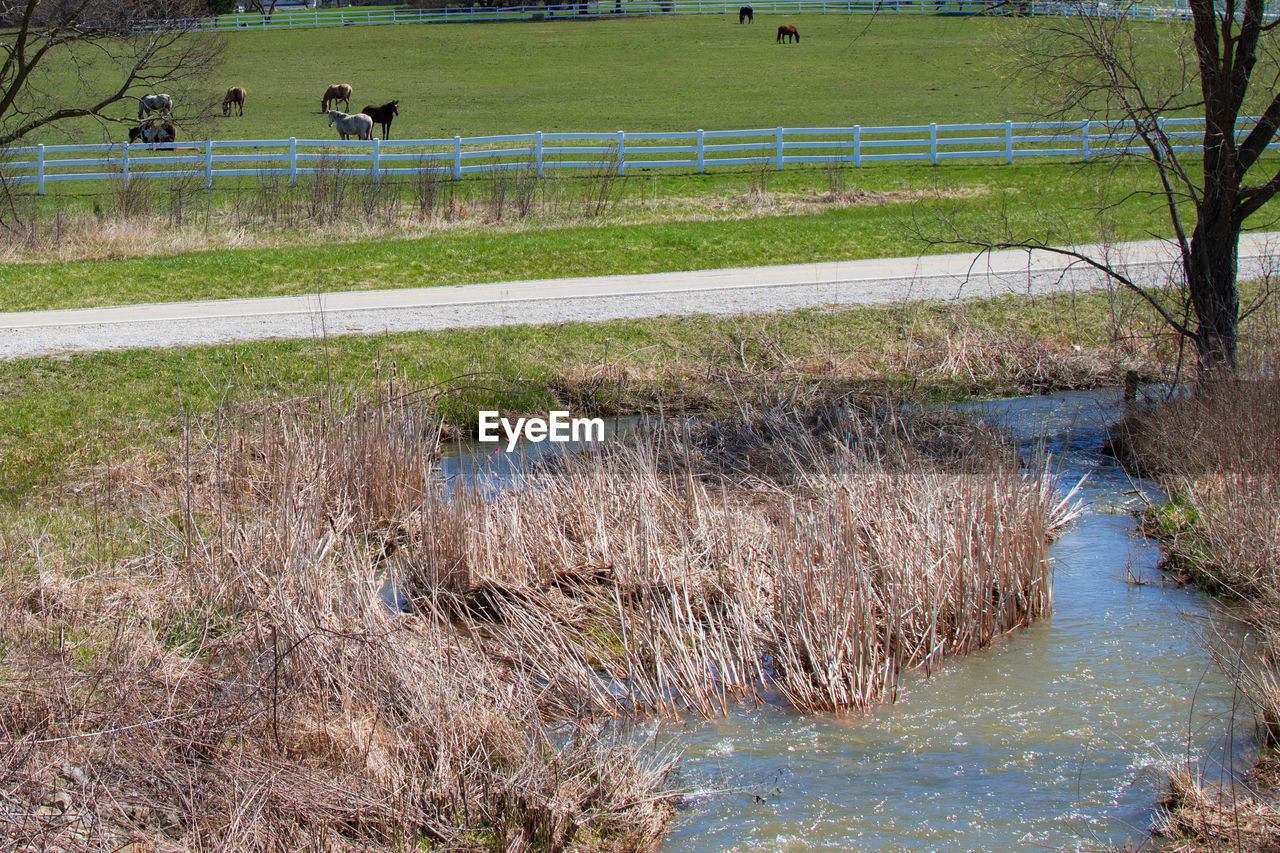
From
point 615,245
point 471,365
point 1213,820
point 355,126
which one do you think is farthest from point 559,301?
point 355,126

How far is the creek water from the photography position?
15.8ft

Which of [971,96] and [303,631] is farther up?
[971,96]

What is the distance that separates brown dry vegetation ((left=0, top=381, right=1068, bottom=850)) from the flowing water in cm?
24

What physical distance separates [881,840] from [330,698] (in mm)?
2246

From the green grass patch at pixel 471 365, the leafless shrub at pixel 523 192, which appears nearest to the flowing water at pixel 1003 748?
the green grass patch at pixel 471 365

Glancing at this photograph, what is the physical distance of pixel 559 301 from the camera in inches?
545

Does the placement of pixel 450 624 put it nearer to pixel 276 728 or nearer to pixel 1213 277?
pixel 276 728

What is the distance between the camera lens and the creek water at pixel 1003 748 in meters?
4.80

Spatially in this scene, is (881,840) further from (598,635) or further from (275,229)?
(275,229)

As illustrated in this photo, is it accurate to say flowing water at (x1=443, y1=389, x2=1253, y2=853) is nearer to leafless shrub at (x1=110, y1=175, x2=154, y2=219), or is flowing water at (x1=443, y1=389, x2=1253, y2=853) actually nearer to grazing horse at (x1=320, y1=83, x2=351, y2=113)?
leafless shrub at (x1=110, y1=175, x2=154, y2=219)

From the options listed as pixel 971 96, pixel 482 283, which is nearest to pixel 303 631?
pixel 482 283

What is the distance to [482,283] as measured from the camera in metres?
15.4

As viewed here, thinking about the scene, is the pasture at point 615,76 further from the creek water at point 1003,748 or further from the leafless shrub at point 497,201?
the creek water at point 1003,748

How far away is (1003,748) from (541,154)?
910 inches
